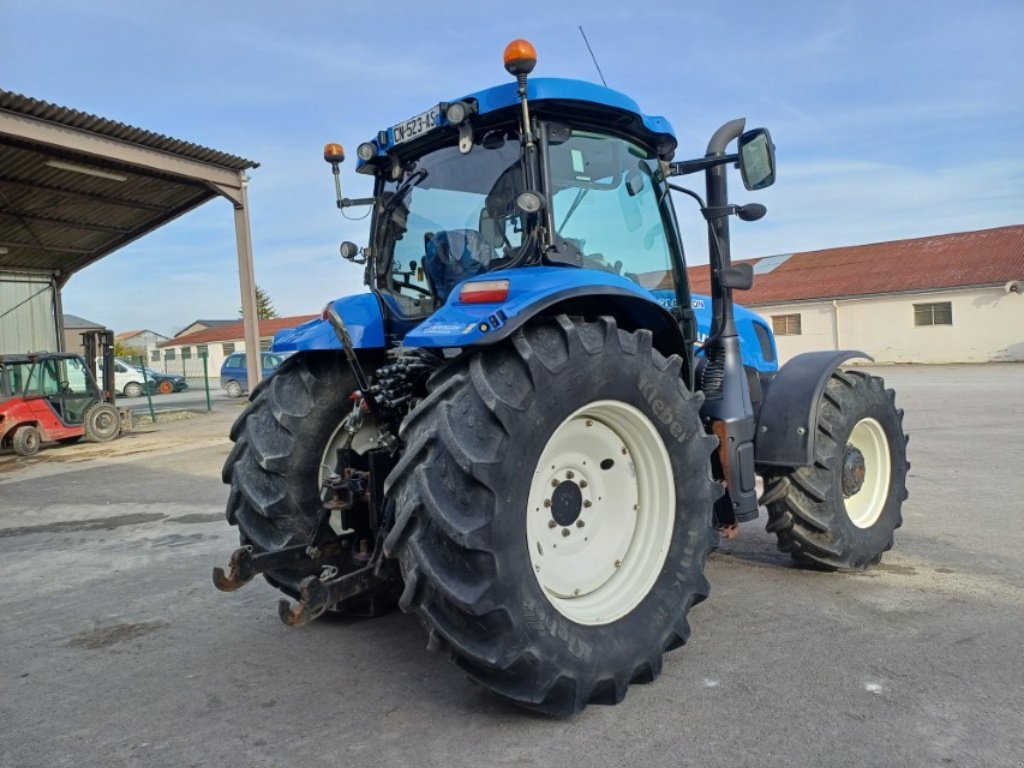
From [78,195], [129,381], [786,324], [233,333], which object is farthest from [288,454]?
[233,333]

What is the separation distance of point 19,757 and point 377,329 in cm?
217

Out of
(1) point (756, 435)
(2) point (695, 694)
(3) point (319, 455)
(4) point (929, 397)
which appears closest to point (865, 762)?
(2) point (695, 694)

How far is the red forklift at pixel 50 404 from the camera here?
44.8 feet

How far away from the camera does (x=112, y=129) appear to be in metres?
12.1

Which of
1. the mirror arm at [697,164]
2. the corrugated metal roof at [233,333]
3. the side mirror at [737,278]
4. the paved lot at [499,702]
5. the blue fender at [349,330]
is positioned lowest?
the paved lot at [499,702]

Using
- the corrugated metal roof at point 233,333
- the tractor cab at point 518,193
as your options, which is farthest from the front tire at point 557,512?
the corrugated metal roof at point 233,333

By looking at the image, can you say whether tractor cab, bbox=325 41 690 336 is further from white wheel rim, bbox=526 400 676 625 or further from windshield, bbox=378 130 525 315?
white wheel rim, bbox=526 400 676 625

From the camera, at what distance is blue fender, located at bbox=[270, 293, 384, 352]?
12.1 ft

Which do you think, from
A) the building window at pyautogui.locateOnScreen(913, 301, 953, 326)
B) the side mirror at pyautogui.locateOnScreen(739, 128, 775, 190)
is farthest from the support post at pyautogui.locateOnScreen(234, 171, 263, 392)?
the building window at pyautogui.locateOnScreen(913, 301, 953, 326)

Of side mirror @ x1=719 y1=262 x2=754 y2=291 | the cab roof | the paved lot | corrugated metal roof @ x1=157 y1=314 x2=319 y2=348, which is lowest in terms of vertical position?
the paved lot

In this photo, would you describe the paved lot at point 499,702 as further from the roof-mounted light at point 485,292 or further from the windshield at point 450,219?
the windshield at point 450,219

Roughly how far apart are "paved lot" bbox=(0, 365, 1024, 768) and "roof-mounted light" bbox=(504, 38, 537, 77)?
2.39m

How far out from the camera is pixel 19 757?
2.76m

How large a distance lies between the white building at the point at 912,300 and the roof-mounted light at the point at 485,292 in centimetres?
2859
